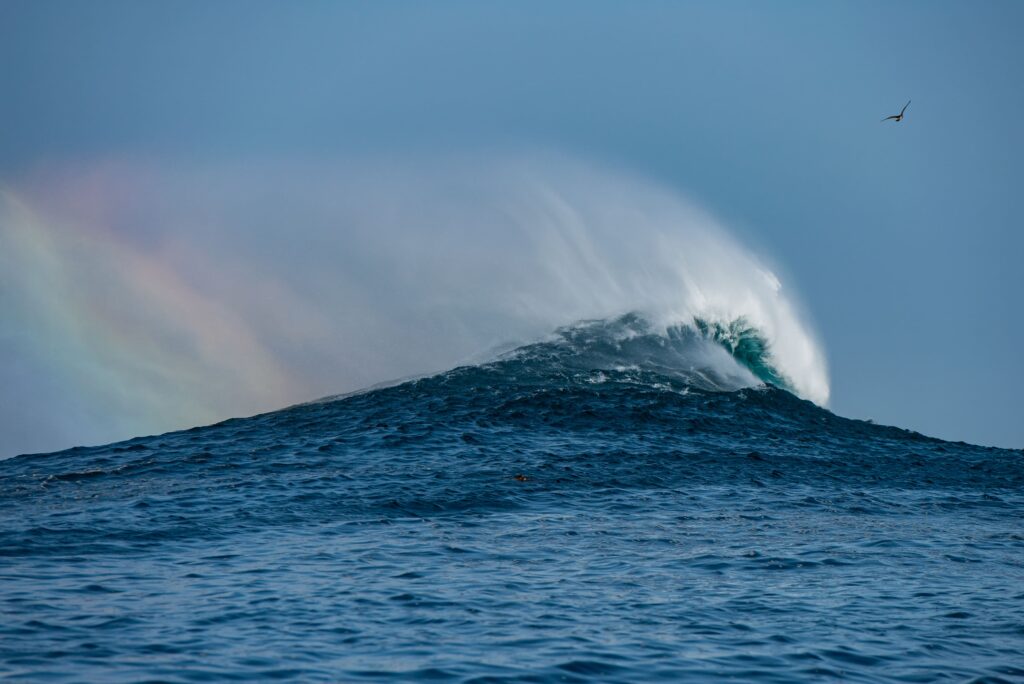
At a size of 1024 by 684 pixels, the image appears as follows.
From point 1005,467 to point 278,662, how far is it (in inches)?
1440

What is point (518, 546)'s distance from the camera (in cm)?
2294

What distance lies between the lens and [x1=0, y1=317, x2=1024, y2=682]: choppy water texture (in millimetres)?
15086

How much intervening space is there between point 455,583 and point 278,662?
565cm

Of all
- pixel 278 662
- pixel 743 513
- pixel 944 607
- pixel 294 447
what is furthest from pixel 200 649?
pixel 294 447

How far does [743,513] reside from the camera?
2786 cm

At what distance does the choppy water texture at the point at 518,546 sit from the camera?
49.5ft

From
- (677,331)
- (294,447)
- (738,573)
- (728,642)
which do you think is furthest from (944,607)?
(677,331)

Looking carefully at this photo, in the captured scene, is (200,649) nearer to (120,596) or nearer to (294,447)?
(120,596)

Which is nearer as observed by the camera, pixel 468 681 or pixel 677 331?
pixel 468 681

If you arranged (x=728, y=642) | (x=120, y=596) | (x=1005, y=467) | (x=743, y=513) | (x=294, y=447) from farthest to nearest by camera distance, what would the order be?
(x=1005, y=467) → (x=294, y=447) → (x=743, y=513) → (x=120, y=596) → (x=728, y=642)

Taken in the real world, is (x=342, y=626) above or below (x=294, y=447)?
below

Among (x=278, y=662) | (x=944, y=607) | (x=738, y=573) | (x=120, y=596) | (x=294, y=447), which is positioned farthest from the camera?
(x=294, y=447)

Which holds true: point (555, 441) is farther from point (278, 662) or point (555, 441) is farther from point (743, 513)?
point (278, 662)

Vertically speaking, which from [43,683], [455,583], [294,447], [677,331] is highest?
[677,331]
